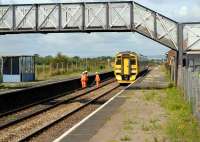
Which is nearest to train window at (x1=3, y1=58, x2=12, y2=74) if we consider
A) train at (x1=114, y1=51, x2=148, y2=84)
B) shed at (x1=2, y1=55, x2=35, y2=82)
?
shed at (x1=2, y1=55, x2=35, y2=82)

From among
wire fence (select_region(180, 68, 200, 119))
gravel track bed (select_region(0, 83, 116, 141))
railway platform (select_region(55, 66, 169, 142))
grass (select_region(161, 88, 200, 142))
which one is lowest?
gravel track bed (select_region(0, 83, 116, 141))

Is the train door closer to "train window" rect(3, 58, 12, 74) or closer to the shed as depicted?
the shed

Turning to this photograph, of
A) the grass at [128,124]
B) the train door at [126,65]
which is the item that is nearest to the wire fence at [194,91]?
the grass at [128,124]

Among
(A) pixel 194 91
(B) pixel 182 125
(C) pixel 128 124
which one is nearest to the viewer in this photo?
(B) pixel 182 125

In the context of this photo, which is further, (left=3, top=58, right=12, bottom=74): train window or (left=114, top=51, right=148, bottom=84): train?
(left=3, top=58, right=12, bottom=74): train window

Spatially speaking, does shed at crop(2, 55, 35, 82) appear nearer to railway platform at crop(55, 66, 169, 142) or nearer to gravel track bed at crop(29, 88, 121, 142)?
railway platform at crop(55, 66, 169, 142)

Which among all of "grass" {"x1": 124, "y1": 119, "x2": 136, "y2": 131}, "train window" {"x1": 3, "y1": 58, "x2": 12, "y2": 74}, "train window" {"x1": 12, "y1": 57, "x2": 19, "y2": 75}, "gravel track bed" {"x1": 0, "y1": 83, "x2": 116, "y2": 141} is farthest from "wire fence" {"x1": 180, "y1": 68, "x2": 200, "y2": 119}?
"train window" {"x1": 3, "y1": 58, "x2": 12, "y2": 74}

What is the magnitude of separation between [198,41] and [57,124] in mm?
19774

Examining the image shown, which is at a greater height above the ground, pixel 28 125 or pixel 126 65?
pixel 126 65

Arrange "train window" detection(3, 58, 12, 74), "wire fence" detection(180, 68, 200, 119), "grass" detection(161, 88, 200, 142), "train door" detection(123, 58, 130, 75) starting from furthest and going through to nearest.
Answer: "train window" detection(3, 58, 12, 74) < "train door" detection(123, 58, 130, 75) < "wire fence" detection(180, 68, 200, 119) < "grass" detection(161, 88, 200, 142)

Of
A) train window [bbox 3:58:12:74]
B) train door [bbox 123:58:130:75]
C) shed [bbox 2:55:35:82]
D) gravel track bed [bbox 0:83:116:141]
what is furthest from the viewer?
train window [bbox 3:58:12:74]

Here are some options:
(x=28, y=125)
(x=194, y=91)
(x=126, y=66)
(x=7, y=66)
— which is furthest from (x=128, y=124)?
(x=7, y=66)

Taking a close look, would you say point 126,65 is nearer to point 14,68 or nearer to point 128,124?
point 14,68

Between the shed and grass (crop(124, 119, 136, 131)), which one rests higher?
the shed
